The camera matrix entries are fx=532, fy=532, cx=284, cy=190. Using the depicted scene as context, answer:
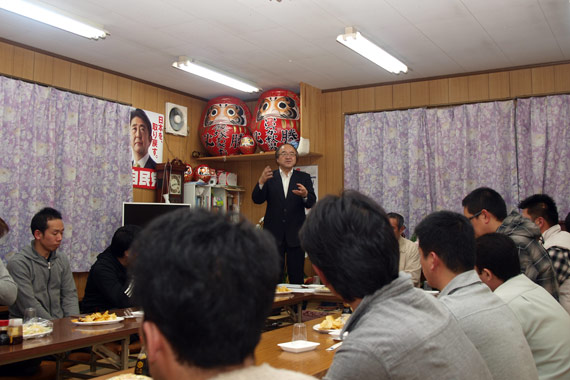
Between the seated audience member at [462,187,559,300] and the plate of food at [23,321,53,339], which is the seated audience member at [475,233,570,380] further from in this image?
the plate of food at [23,321,53,339]

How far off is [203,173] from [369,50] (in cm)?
288

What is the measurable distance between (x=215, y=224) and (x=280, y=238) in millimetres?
5036

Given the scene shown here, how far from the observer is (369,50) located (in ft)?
17.2

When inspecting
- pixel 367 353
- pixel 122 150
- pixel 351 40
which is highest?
pixel 351 40

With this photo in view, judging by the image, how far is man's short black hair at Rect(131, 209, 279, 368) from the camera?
784 millimetres

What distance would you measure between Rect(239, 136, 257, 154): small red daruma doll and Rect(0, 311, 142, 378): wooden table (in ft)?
13.2

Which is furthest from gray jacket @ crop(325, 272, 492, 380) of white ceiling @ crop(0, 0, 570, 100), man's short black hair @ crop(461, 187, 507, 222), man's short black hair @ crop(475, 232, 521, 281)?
white ceiling @ crop(0, 0, 570, 100)

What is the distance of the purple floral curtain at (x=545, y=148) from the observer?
225 inches

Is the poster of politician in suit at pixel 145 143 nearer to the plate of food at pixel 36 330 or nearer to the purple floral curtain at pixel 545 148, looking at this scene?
the plate of food at pixel 36 330

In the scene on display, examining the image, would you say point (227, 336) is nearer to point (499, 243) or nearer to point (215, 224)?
point (215, 224)

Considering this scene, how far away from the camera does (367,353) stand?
1173mm

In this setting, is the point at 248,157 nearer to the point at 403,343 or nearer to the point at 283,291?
the point at 283,291

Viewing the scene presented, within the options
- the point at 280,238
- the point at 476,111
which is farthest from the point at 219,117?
the point at 476,111

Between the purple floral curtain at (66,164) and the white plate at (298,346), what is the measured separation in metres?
Result: 3.58
